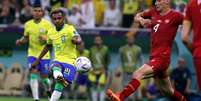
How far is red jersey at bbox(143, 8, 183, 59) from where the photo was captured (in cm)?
1484

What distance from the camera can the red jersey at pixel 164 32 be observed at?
584 inches

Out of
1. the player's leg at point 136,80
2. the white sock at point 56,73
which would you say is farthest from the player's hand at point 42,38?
the player's leg at point 136,80

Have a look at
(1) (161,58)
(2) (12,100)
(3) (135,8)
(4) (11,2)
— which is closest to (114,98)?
(1) (161,58)

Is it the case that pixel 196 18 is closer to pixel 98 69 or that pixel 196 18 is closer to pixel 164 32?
pixel 164 32

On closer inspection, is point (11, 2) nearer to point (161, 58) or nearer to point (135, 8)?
point (135, 8)

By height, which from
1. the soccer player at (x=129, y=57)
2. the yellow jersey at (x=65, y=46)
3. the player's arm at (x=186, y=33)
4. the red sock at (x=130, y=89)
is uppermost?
the player's arm at (x=186, y=33)

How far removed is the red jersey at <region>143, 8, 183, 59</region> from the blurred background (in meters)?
8.03

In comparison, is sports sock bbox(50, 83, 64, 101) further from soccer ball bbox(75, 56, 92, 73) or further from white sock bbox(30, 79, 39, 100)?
white sock bbox(30, 79, 39, 100)

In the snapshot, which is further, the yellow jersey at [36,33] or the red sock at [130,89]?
the yellow jersey at [36,33]

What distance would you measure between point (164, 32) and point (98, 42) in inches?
350

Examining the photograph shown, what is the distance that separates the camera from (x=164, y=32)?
1484 cm

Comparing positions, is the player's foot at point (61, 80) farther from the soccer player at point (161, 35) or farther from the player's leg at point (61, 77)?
the soccer player at point (161, 35)

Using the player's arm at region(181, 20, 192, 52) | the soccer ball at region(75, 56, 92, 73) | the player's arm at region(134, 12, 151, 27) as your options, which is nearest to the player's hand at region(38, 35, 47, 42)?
the soccer ball at region(75, 56, 92, 73)

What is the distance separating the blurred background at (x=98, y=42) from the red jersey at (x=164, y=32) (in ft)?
26.4
